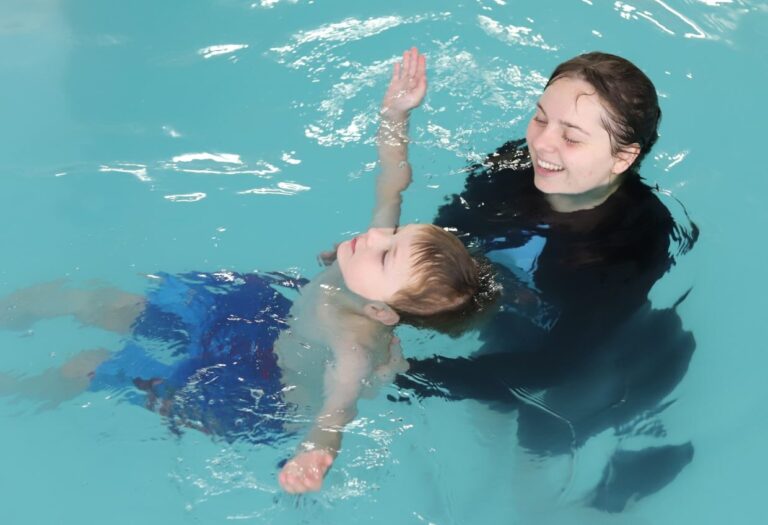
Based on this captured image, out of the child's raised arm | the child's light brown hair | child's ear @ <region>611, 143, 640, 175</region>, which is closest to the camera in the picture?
the child's light brown hair

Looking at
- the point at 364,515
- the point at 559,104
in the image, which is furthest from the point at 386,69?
the point at 364,515

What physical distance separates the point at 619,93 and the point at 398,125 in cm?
60

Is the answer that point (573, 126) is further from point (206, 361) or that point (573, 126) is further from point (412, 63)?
point (206, 361)

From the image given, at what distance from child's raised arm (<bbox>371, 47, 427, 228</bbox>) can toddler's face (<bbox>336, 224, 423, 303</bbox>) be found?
0.86ft

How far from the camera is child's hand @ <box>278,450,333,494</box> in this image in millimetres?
1569

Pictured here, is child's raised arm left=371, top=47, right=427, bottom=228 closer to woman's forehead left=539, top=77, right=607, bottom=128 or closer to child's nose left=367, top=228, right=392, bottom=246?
child's nose left=367, top=228, right=392, bottom=246

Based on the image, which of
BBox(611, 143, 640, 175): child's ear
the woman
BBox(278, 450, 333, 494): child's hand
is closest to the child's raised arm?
the woman

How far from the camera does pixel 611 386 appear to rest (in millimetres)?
1992

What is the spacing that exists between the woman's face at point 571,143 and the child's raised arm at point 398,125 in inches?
14.3

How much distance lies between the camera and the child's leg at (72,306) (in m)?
2.00

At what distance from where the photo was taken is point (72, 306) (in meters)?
2.04

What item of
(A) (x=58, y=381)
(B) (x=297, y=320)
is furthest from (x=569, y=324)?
(A) (x=58, y=381)

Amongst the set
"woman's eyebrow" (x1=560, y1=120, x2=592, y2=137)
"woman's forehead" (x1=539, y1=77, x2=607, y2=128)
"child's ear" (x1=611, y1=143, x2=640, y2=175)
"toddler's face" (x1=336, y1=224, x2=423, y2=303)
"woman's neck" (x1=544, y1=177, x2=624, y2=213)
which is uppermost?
"woman's forehead" (x1=539, y1=77, x2=607, y2=128)

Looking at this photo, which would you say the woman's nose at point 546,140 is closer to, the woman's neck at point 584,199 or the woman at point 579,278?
the woman at point 579,278
